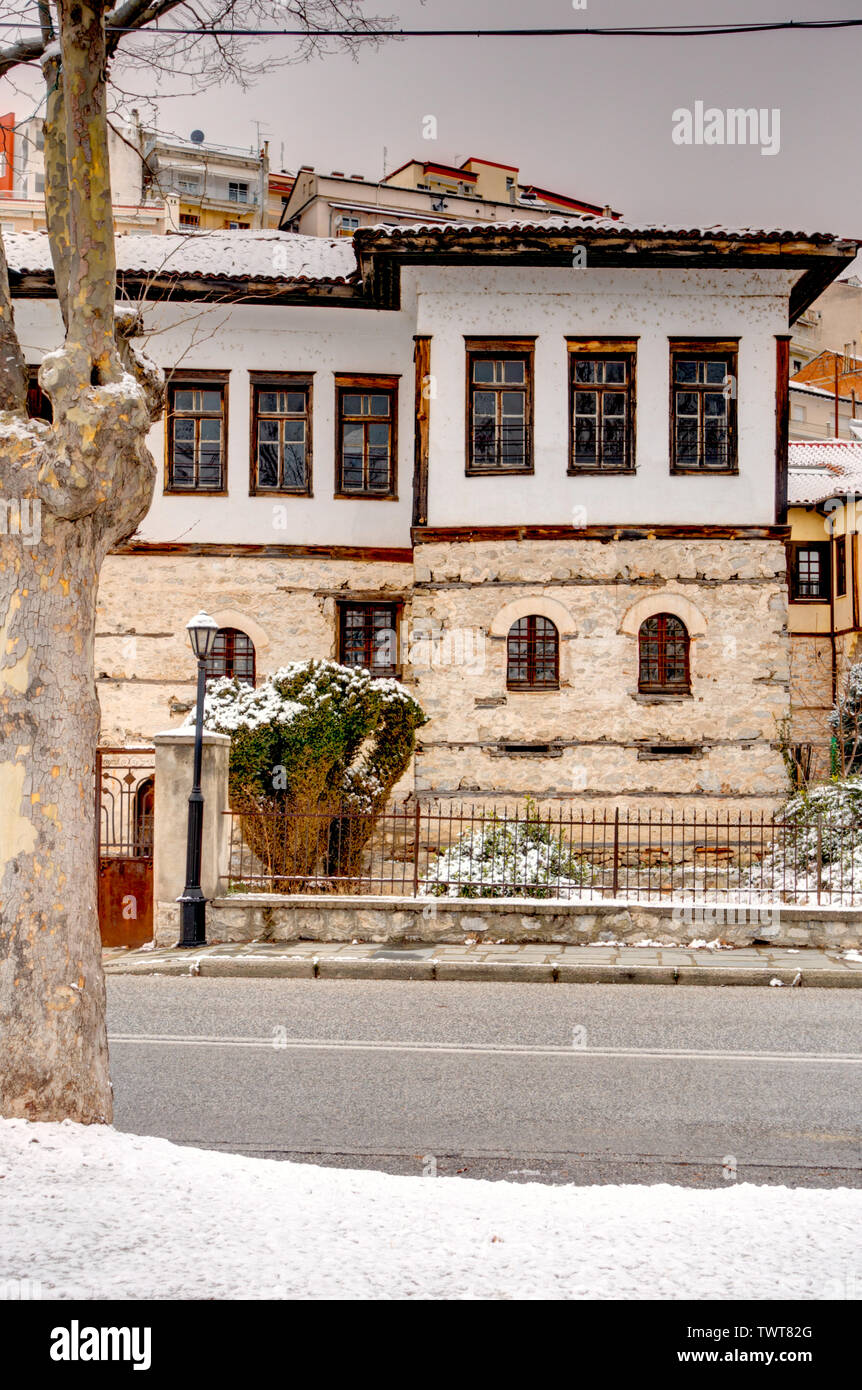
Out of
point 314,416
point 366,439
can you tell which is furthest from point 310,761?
point 314,416

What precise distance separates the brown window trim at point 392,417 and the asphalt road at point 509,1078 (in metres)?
12.4

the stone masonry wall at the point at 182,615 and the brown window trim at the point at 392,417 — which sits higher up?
the brown window trim at the point at 392,417

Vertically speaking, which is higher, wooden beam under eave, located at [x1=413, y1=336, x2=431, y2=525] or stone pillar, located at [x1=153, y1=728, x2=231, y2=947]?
wooden beam under eave, located at [x1=413, y1=336, x2=431, y2=525]

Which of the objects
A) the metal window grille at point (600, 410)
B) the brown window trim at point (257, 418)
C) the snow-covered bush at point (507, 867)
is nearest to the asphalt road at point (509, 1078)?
the snow-covered bush at point (507, 867)

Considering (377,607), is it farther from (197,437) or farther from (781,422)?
(781,422)

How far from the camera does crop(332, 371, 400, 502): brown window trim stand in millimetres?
21578

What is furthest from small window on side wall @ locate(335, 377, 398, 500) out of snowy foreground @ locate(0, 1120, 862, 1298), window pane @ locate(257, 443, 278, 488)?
snowy foreground @ locate(0, 1120, 862, 1298)

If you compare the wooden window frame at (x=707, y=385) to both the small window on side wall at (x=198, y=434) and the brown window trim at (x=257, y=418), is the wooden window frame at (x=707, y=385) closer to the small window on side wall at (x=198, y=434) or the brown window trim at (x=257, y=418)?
the brown window trim at (x=257, y=418)

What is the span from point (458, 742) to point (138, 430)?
14.0 metres

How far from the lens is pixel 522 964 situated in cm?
1129

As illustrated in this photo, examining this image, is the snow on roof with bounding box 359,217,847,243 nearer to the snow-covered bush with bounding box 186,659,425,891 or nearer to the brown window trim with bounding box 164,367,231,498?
the brown window trim with bounding box 164,367,231,498

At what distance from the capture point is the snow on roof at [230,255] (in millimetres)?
21250

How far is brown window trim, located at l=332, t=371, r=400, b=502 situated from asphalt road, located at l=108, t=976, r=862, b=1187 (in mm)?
12429

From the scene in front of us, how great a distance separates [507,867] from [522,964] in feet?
7.15
